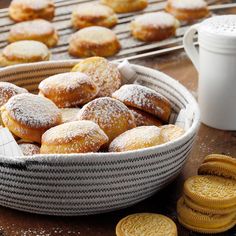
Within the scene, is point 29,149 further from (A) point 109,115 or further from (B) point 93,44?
(B) point 93,44

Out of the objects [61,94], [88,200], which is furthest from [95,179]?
[61,94]

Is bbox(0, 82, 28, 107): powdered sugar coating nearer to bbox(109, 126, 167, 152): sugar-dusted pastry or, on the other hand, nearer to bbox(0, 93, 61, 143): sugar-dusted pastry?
bbox(0, 93, 61, 143): sugar-dusted pastry

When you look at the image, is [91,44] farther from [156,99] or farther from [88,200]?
[88,200]

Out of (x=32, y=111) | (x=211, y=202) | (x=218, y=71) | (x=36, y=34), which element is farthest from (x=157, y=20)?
(x=211, y=202)

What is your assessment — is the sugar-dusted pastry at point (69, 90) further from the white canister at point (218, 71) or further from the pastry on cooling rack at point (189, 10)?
the pastry on cooling rack at point (189, 10)

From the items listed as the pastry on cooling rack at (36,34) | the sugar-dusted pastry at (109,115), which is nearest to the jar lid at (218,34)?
the sugar-dusted pastry at (109,115)

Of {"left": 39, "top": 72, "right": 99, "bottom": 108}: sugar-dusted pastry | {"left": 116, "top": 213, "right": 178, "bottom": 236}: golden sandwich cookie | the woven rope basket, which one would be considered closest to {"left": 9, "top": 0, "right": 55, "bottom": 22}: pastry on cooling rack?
{"left": 39, "top": 72, "right": 99, "bottom": 108}: sugar-dusted pastry
